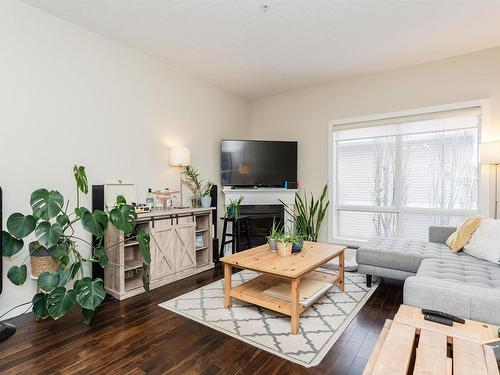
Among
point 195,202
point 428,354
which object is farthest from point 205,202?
point 428,354

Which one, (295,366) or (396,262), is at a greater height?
(396,262)

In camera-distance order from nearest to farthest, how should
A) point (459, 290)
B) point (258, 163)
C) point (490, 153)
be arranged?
point (459, 290), point (490, 153), point (258, 163)

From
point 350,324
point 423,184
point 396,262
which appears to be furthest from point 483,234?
point 350,324

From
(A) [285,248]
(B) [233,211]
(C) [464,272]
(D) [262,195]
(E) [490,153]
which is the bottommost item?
(C) [464,272]

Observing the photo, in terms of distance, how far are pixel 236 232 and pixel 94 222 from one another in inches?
92.3

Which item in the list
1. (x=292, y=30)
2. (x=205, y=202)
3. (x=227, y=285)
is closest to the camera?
(x=227, y=285)

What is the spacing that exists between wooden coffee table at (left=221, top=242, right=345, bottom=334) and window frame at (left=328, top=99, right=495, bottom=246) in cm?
158

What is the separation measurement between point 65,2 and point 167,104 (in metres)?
1.55

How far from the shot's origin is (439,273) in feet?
7.73

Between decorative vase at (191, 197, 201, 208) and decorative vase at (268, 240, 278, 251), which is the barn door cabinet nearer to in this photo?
decorative vase at (191, 197, 201, 208)

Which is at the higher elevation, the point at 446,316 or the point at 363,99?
the point at 363,99

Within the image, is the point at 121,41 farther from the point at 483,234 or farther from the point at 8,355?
the point at 483,234

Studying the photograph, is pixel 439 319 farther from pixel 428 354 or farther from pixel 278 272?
pixel 278 272

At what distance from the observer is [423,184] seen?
401cm
